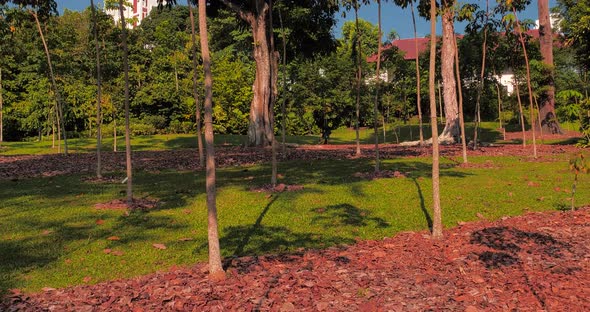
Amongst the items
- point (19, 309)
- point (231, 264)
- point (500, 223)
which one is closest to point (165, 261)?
point (231, 264)

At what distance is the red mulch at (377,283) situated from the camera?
5.53 m

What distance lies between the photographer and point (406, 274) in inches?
256

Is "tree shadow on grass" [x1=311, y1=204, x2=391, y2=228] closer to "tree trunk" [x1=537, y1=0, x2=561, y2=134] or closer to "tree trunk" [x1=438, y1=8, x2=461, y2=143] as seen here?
"tree trunk" [x1=438, y1=8, x2=461, y2=143]

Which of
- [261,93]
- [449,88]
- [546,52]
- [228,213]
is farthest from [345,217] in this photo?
[546,52]

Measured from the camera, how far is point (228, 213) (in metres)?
10.4

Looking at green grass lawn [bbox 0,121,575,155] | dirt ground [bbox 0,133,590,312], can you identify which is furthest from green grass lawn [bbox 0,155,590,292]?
green grass lawn [bbox 0,121,575,155]

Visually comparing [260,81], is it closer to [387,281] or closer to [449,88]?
[449,88]

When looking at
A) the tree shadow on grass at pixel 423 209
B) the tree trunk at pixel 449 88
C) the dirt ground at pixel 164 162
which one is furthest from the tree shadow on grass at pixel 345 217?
the tree trunk at pixel 449 88

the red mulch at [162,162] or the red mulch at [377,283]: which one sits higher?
the red mulch at [162,162]

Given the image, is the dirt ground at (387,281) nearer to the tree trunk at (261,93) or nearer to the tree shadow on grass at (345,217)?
the tree shadow on grass at (345,217)

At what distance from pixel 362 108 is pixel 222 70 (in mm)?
17650

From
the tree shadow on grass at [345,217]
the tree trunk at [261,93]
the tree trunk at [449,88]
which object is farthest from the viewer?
the tree trunk at [449,88]

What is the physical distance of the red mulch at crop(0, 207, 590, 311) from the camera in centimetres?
553

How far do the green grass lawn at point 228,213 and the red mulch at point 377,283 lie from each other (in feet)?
2.18
